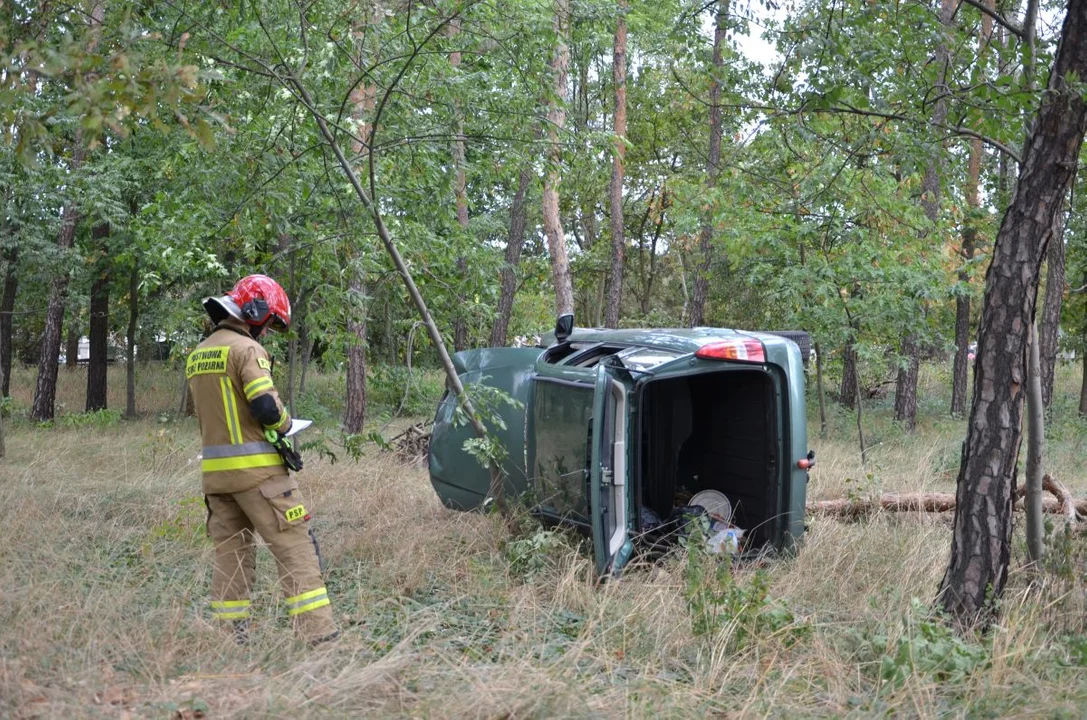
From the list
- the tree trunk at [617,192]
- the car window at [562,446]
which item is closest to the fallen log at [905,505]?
the car window at [562,446]

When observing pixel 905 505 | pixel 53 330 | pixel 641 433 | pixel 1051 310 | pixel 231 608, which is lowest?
pixel 231 608

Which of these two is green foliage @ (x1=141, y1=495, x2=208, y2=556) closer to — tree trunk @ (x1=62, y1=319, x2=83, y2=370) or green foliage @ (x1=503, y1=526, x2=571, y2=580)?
green foliage @ (x1=503, y1=526, x2=571, y2=580)

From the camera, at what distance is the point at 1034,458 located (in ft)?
17.9

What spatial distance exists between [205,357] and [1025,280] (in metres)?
4.15

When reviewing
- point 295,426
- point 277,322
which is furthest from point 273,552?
point 277,322

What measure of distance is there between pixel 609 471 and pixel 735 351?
115 cm

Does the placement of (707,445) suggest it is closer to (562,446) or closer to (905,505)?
(562,446)

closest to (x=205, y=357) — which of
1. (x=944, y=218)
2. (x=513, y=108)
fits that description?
(x=513, y=108)

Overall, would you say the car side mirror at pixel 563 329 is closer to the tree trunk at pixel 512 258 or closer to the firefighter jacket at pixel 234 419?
the firefighter jacket at pixel 234 419

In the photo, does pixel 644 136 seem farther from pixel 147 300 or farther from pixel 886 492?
pixel 886 492

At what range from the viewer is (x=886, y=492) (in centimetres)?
898

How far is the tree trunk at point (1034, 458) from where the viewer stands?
5.27 m

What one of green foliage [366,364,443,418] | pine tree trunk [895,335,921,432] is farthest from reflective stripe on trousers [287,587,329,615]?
pine tree trunk [895,335,921,432]

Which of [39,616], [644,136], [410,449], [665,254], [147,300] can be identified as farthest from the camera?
[665,254]
